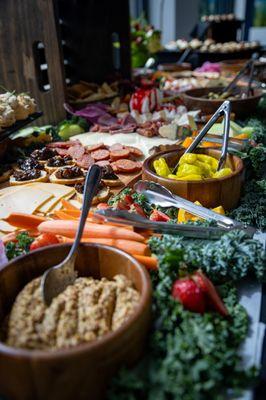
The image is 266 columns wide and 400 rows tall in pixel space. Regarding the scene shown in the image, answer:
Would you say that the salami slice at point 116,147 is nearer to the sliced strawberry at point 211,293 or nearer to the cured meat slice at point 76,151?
the cured meat slice at point 76,151

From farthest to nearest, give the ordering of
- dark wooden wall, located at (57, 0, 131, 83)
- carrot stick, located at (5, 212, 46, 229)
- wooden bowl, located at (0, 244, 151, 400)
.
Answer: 1. dark wooden wall, located at (57, 0, 131, 83)
2. carrot stick, located at (5, 212, 46, 229)
3. wooden bowl, located at (0, 244, 151, 400)

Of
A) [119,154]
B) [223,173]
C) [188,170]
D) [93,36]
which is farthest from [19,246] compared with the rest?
[93,36]

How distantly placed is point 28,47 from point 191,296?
244cm

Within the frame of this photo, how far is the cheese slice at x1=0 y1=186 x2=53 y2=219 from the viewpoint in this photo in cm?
173

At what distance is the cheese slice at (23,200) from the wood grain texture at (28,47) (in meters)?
1.34

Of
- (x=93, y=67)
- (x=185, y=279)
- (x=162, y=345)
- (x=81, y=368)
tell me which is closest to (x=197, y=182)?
(x=185, y=279)

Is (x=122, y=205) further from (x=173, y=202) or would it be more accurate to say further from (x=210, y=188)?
(x=210, y=188)

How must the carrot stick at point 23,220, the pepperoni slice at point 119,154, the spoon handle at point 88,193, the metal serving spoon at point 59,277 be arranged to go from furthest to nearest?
1. the pepperoni slice at point 119,154
2. the carrot stick at point 23,220
3. the spoon handle at point 88,193
4. the metal serving spoon at point 59,277

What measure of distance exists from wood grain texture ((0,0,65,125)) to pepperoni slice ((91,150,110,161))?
92cm

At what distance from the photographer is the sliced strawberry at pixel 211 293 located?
112cm

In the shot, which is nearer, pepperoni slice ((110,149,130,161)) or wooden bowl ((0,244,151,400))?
wooden bowl ((0,244,151,400))

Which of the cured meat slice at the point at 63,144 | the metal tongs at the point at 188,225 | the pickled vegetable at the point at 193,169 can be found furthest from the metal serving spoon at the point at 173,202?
the cured meat slice at the point at 63,144

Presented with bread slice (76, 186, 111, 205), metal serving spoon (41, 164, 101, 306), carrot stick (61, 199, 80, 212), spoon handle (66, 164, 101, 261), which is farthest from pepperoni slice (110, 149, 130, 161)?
metal serving spoon (41, 164, 101, 306)

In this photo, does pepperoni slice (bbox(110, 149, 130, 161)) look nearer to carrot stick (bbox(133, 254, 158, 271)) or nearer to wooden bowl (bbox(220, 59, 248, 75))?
carrot stick (bbox(133, 254, 158, 271))
